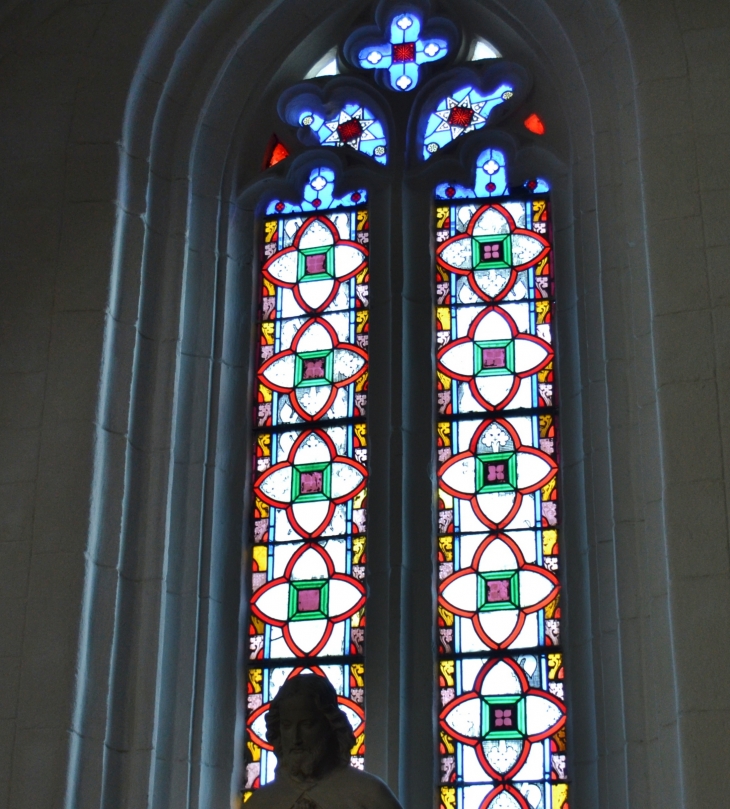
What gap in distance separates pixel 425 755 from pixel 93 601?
4.91 feet

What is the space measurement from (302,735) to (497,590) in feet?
4.41

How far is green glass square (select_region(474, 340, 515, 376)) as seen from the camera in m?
8.17

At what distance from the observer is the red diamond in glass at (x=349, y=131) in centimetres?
897

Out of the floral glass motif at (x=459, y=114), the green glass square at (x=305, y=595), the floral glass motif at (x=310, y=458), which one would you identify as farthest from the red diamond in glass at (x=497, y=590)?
the floral glass motif at (x=459, y=114)

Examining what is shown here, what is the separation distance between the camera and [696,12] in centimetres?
812

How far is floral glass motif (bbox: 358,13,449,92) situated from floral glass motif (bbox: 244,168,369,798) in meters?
0.64

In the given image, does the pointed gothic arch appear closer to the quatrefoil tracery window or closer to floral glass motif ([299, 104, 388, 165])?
the quatrefoil tracery window

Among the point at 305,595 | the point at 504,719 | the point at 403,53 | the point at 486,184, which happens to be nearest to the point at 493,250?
the point at 486,184

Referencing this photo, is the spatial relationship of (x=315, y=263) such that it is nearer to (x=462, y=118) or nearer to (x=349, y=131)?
(x=349, y=131)

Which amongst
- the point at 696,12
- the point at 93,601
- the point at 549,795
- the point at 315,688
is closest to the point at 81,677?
the point at 93,601

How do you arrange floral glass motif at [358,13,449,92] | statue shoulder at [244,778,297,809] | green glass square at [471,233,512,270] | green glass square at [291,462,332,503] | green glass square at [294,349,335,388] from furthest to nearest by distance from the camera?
floral glass motif at [358,13,449,92] < green glass square at [471,233,512,270] < green glass square at [294,349,335,388] < green glass square at [291,462,332,503] < statue shoulder at [244,778,297,809]

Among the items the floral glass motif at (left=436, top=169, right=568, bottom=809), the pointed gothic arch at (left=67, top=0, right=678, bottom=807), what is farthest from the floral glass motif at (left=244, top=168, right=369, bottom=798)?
the floral glass motif at (left=436, top=169, right=568, bottom=809)

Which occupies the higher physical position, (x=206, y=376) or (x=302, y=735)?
(x=206, y=376)

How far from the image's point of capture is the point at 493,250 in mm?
8477
